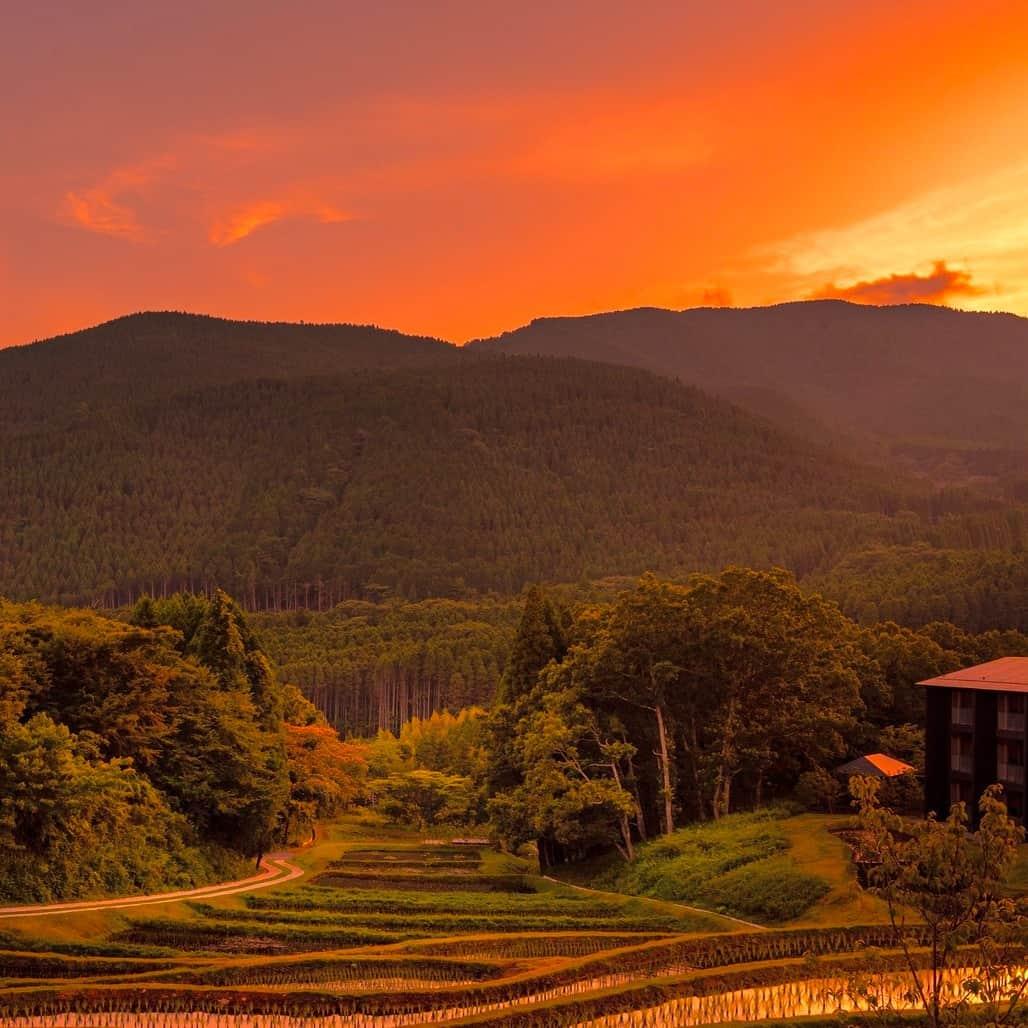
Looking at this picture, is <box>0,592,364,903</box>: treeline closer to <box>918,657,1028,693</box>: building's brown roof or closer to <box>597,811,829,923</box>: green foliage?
<box>597,811,829,923</box>: green foliage

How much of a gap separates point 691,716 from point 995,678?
55.0ft

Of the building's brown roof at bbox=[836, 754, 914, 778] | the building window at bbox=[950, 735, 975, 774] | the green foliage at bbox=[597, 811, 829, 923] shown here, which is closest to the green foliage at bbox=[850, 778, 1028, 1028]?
the green foliage at bbox=[597, 811, 829, 923]

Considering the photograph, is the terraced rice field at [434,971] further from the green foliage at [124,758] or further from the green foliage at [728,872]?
the green foliage at [124,758]

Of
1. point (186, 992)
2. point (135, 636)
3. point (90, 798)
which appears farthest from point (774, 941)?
point (135, 636)

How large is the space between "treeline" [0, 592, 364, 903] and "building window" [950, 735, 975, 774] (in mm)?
29766

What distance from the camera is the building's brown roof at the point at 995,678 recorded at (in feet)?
181

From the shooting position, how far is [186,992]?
115 ft

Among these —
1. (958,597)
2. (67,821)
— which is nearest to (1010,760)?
(67,821)

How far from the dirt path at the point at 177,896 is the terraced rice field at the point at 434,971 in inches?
104

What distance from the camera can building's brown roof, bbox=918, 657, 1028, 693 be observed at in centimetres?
5506

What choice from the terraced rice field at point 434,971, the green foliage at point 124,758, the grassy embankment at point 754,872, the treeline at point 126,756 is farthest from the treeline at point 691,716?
the terraced rice field at point 434,971

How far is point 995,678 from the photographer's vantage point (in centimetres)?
5672

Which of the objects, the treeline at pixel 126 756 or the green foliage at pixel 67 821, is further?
the treeline at pixel 126 756

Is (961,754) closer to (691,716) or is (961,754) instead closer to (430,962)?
(691,716)
